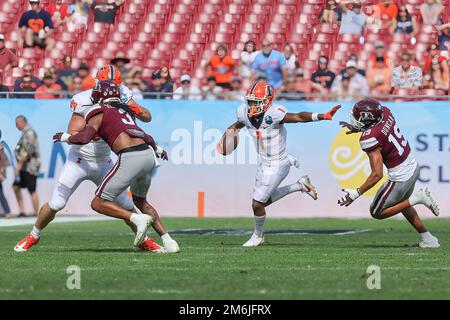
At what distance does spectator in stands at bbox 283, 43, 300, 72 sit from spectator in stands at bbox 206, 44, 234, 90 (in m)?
0.98

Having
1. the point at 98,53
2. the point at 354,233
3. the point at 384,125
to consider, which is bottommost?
the point at 354,233

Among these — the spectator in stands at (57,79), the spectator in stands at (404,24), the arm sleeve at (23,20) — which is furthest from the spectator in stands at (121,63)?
the spectator in stands at (404,24)

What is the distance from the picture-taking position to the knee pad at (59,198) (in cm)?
1248

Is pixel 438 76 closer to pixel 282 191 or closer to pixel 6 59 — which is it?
pixel 282 191

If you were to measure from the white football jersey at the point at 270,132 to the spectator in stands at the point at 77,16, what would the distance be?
11.2m

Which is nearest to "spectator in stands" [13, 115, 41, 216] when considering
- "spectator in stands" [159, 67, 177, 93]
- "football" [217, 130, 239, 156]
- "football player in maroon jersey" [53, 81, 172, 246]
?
"spectator in stands" [159, 67, 177, 93]

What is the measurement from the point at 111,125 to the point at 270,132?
2.39 metres

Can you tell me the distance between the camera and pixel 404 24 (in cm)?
2238

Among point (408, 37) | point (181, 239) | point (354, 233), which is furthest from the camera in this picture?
point (408, 37)

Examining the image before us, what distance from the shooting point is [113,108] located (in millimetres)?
12125
